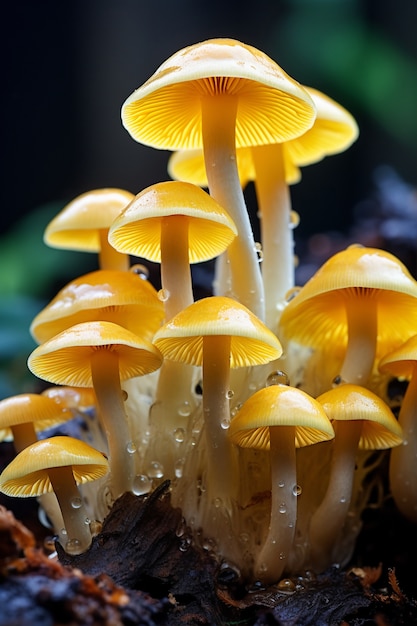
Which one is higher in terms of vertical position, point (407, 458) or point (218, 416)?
point (218, 416)

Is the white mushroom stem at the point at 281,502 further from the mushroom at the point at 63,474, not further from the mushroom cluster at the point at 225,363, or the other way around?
the mushroom at the point at 63,474

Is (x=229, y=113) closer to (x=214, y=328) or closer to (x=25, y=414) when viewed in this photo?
(x=214, y=328)

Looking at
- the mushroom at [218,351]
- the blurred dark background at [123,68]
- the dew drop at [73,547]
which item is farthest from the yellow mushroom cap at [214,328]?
the blurred dark background at [123,68]

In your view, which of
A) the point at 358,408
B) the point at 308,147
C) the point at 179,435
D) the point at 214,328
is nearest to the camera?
the point at 214,328

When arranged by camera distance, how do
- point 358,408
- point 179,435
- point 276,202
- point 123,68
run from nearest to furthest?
point 358,408
point 179,435
point 276,202
point 123,68

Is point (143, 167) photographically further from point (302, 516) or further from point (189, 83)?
point (302, 516)

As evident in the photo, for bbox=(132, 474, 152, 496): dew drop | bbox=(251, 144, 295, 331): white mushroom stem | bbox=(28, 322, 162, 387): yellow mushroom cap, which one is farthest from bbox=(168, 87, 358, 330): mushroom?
bbox=(132, 474, 152, 496): dew drop

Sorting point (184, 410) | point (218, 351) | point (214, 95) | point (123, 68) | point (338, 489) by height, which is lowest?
point (338, 489)

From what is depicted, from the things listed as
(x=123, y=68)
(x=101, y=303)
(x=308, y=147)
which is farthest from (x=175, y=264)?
(x=123, y=68)
